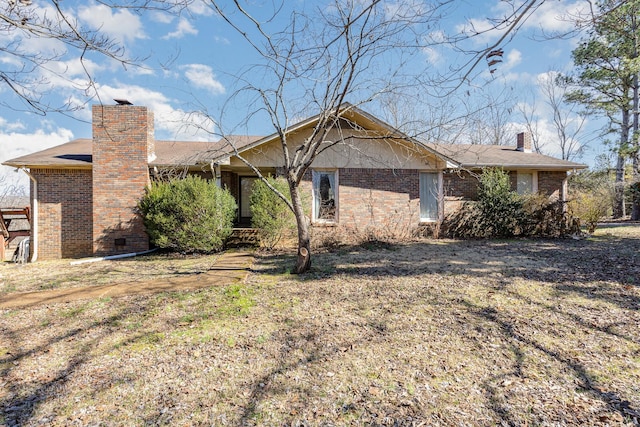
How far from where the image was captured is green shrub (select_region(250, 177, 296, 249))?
9773mm

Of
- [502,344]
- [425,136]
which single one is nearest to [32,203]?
[425,136]

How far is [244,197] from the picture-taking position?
1457cm

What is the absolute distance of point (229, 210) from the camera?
10109mm

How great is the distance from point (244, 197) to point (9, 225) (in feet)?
27.4

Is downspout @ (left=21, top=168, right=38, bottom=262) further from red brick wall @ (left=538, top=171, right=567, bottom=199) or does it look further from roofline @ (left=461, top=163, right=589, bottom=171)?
red brick wall @ (left=538, top=171, right=567, bottom=199)

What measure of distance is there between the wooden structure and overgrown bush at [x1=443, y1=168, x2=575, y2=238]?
1501 cm

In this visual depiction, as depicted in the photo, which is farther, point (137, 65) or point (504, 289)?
point (504, 289)

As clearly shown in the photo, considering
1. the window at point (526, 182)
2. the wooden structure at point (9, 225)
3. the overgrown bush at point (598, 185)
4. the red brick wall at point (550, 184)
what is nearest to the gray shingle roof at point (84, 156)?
the wooden structure at point (9, 225)

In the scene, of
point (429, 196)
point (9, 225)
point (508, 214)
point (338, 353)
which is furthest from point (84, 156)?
point (508, 214)

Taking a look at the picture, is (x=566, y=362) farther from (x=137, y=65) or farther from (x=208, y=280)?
(x=137, y=65)

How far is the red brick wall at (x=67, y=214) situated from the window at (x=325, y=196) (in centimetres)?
720

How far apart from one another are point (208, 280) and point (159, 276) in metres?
1.34

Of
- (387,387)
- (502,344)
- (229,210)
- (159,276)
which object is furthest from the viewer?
(229,210)

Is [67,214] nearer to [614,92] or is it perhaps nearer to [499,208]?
[499,208]
